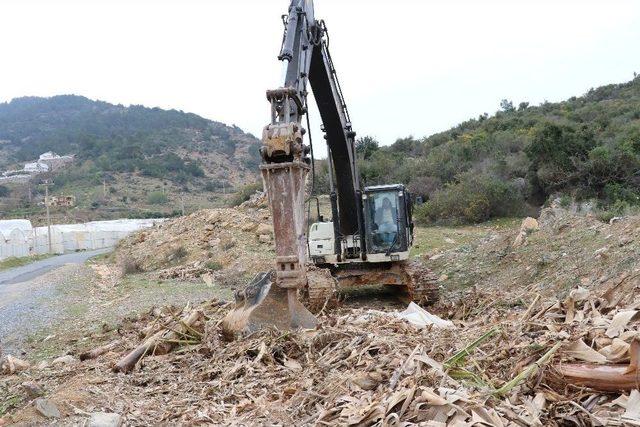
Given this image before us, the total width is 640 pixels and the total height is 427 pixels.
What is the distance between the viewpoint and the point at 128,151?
83750 millimetres

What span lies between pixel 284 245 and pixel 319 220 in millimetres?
5744

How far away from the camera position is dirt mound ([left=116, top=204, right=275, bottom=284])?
741 inches

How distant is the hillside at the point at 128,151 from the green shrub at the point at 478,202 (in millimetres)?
45121

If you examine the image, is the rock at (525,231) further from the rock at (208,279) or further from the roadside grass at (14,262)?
the roadside grass at (14,262)

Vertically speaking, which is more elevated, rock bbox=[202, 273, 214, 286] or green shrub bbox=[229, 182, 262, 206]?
green shrub bbox=[229, 182, 262, 206]

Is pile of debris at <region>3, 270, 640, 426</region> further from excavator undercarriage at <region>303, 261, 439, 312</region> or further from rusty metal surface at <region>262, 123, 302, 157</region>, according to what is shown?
excavator undercarriage at <region>303, 261, 439, 312</region>

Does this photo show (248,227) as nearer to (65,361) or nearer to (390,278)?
(390,278)

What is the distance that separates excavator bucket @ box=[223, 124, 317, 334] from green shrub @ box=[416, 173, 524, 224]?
18.9 m

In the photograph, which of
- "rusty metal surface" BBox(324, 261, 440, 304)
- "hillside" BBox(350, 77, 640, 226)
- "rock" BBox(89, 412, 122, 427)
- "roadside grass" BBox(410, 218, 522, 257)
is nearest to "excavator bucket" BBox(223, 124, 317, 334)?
"rock" BBox(89, 412, 122, 427)

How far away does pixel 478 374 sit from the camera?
4309 millimetres

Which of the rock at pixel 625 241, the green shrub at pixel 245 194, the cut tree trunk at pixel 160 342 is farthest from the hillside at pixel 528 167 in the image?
the cut tree trunk at pixel 160 342

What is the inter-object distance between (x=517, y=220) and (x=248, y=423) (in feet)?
68.4

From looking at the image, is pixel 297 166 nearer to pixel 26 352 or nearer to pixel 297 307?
pixel 297 307

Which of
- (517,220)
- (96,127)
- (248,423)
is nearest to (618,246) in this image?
(248,423)
